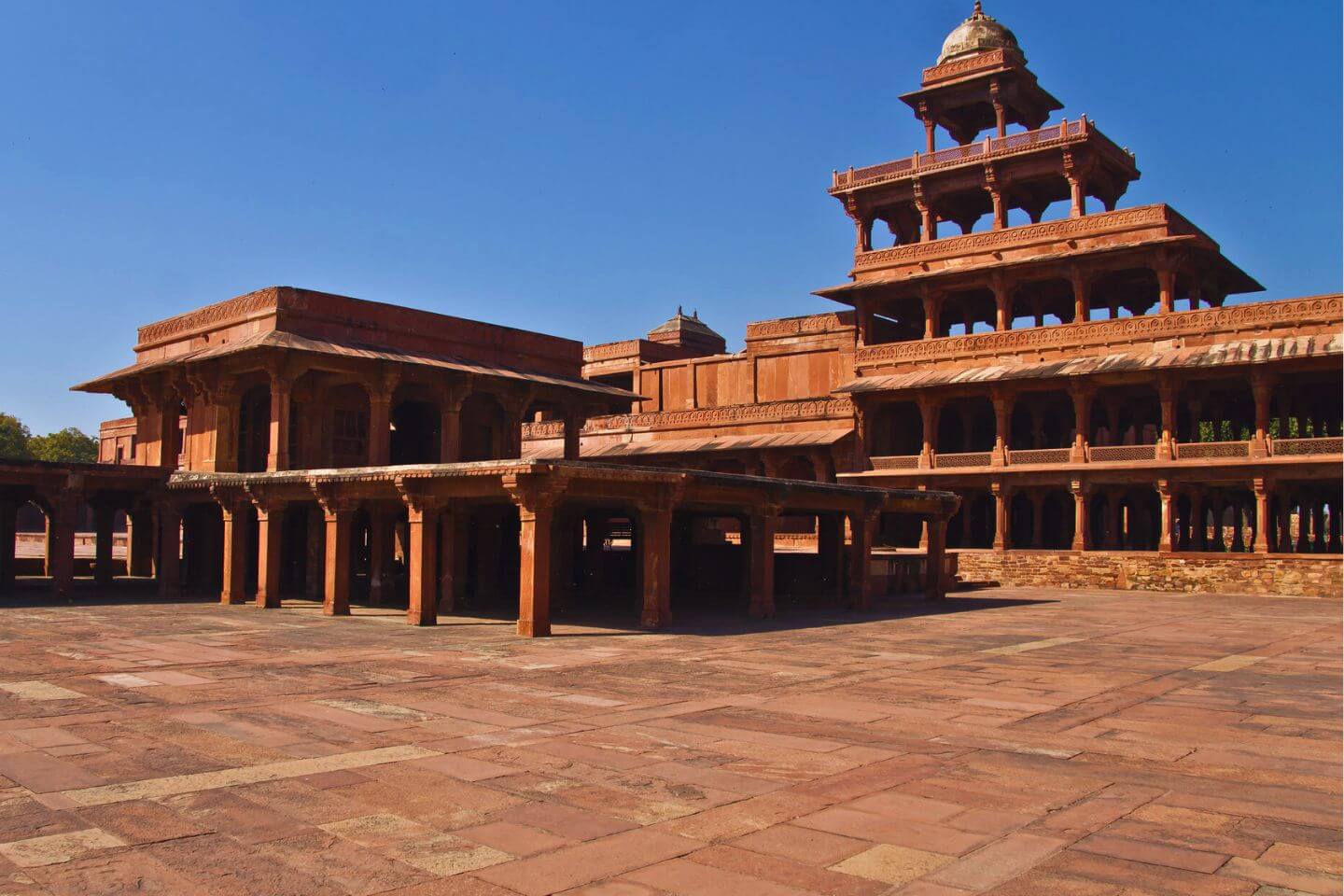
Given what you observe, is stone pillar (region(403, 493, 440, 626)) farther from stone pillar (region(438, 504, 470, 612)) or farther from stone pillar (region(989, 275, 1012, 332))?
stone pillar (region(989, 275, 1012, 332))

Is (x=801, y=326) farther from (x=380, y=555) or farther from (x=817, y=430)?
(x=380, y=555)

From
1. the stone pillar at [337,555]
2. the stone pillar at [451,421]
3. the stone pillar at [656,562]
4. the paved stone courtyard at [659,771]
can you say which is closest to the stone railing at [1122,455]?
the stone pillar at [451,421]

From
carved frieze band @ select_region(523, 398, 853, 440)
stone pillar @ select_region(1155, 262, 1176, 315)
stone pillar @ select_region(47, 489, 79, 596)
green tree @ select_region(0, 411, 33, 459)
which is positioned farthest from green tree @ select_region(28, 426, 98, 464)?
stone pillar @ select_region(1155, 262, 1176, 315)

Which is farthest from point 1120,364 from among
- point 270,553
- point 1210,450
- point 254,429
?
point 254,429

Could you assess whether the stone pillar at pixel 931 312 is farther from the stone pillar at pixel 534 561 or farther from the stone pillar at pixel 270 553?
the stone pillar at pixel 534 561

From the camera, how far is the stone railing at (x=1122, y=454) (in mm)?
35500

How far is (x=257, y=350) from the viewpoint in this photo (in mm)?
27828

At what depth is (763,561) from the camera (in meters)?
22.5

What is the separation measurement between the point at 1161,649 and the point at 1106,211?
80.8 ft

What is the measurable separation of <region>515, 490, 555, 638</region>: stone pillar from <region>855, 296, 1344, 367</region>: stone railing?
25455 mm

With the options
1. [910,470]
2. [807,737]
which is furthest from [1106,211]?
[807,737]

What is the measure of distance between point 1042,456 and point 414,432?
21026 mm

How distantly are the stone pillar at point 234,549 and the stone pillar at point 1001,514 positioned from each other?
78.9ft

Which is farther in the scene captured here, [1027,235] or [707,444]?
[707,444]
